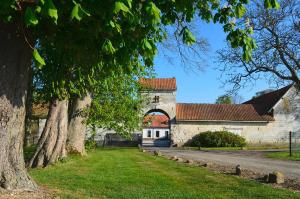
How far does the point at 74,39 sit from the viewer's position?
7.86 m

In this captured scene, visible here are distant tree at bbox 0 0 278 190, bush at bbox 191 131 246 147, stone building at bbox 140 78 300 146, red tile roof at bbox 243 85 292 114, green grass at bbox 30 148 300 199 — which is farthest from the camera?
red tile roof at bbox 243 85 292 114

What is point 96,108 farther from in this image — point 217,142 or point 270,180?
point 217,142

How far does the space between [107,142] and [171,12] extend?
54.9m

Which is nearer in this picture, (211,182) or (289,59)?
(211,182)

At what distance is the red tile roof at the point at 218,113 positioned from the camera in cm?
5906

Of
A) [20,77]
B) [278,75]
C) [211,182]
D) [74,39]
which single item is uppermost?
[278,75]

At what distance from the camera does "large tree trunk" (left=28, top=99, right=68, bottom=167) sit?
18500 millimetres

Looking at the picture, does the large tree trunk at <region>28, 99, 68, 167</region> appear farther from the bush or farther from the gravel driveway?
the bush

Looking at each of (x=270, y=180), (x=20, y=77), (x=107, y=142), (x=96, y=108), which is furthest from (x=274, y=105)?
(x=20, y=77)

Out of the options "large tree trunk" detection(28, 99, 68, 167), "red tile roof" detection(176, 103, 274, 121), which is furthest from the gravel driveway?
"red tile roof" detection(176, 103, 274, 121)

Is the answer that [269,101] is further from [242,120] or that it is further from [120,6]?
[120,6]

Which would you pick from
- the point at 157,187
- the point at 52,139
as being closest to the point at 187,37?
the point at 157,187

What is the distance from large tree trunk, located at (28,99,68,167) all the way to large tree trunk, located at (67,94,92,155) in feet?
14.5

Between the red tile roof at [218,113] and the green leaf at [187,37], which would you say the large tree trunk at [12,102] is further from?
the red tile roof at [218,113]
